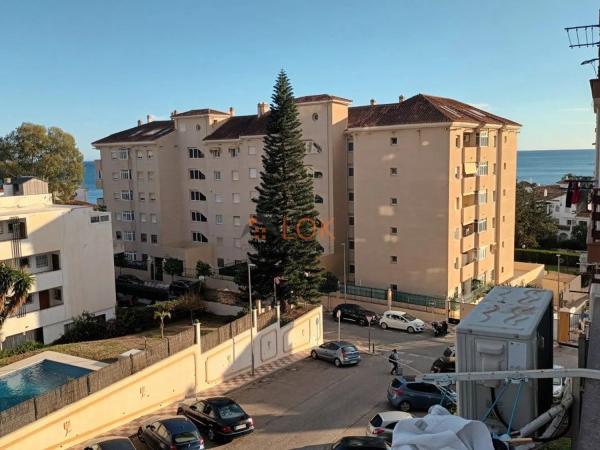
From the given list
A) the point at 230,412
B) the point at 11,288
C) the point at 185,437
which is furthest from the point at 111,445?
the point at 11,288

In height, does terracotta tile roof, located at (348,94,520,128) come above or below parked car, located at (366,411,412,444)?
above

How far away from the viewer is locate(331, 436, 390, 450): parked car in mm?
14109

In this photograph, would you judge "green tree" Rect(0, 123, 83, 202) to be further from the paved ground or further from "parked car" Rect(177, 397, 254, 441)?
"parked car" Rect(177, 397, 254, 441)

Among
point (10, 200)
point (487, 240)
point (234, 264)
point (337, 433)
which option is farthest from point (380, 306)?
point (10, 200)

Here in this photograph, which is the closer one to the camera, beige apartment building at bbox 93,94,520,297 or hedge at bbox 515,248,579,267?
beige apartment building at bbox 93,94,520,297

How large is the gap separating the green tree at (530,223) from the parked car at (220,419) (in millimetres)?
45254

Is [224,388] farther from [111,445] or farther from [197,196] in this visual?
[197,196]

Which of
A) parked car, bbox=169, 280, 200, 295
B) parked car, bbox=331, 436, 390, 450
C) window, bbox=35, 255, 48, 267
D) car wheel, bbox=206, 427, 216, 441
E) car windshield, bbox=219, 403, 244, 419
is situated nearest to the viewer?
parked car, bbox=331, 436, 390, 450

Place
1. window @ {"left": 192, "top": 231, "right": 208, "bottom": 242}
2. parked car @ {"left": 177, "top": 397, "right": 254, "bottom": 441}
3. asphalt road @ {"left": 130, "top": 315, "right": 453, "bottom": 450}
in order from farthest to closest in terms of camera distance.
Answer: window @ {"left": 192, "top": 231, "right": 208, "bottom": 242} < asphalt road @ {"left": 130, "top": 315, "right": 453, "bottom": 450} < parked car @ {"left": 177, "top": 397, "right": 254, "bottom": 441}

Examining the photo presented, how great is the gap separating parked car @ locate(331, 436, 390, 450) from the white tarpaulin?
28.5 ft

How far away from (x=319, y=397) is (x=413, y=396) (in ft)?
12.4

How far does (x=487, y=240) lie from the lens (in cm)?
3891

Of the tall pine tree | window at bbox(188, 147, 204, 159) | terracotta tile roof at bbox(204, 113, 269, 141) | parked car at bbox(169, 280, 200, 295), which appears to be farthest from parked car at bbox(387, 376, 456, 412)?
window at bbox(188, 147, 204, 159)

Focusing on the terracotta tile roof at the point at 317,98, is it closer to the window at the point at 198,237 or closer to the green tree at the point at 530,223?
the window at the point at 198,237
